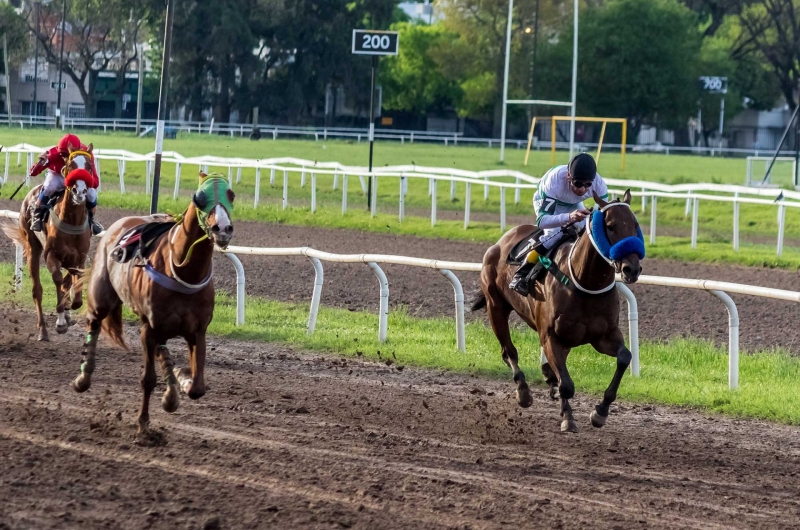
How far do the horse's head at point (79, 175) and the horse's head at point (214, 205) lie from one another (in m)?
3.98

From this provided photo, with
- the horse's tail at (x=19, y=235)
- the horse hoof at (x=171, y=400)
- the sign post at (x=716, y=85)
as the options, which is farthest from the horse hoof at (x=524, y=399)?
the sign post at (x=716, y=85)

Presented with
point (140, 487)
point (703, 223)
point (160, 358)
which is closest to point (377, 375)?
point (160, 358)

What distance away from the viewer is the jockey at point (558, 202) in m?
7.33

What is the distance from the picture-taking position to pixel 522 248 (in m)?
7.84

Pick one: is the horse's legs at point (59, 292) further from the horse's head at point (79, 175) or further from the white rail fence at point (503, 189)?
the white rail fence at point (503, 189)

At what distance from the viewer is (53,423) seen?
6.68 metres

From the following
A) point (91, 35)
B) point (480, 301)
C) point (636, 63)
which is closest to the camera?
point (480, 301)

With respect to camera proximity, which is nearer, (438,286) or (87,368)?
(87,368)

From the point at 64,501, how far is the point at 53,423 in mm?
1754

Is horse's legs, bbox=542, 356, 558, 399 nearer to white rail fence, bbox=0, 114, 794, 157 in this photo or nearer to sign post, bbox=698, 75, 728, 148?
white rail fence, bbox=0, 114, 794, 157

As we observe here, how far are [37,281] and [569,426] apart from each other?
18.2 ft

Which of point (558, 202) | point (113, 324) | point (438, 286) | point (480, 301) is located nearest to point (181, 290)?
point (113, 324)

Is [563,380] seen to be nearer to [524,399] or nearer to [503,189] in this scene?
[524,399]

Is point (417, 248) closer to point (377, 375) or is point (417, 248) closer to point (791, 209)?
point (377, 375)
